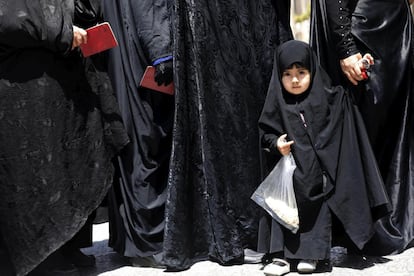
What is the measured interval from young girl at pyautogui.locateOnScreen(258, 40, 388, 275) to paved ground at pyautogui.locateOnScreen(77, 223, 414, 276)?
14cm

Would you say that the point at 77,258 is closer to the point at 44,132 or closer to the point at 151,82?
the point at 44,132

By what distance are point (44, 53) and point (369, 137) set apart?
154 cm

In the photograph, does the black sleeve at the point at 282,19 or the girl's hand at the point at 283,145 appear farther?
the black sleeve at the point at 282,19

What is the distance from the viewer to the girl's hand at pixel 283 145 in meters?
2.93

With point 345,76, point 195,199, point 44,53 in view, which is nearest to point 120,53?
point 44,53

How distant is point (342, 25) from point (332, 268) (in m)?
1.08

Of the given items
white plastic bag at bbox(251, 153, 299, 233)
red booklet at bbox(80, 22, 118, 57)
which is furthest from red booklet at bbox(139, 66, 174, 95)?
white plastic bag at bbox(251, 153, 299, 233)

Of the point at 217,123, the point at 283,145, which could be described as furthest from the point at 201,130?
the point at 283,145

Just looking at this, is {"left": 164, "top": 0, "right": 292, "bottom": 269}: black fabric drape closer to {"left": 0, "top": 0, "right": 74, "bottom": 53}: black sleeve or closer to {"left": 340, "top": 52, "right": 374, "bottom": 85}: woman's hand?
{"left": 340, "top": 52, "right": 374, "bottom": 85}: woman's hand

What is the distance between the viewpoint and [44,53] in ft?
9.62

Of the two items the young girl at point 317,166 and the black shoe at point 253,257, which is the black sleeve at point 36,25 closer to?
A: the young girl at point 317,166

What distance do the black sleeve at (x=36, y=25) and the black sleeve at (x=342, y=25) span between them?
3.79 feet

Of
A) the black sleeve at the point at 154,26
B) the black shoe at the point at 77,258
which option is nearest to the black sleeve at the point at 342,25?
the black sleeve at the point at 154,26

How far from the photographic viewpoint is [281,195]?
2.96 m
